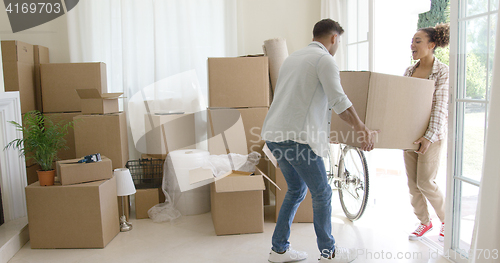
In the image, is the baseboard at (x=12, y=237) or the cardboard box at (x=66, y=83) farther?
the cardboard box at (x=66, y=83)

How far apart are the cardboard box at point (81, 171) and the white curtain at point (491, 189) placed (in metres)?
2.14

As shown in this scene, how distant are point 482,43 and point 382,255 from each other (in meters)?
1.26

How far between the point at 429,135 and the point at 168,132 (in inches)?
75.5

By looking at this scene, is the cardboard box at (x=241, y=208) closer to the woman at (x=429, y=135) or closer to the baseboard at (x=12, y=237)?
the woman at (x=429, y=135)

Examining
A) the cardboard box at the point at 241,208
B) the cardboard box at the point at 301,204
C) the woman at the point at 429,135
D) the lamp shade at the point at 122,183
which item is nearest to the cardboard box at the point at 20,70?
the lamp shade at the point at 122,183

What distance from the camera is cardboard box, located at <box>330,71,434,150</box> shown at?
1.92 metres

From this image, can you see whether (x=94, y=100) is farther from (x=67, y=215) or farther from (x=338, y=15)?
(x=338, y=15)

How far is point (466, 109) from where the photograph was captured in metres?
1.87

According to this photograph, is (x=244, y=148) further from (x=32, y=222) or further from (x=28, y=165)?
(x=28, y=165)

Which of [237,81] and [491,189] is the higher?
[237,81]

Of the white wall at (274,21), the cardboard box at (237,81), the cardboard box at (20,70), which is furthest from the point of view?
the white wall at (274,21)

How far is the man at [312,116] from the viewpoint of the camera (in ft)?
5.58

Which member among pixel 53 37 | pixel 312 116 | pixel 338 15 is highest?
pixel 338 15

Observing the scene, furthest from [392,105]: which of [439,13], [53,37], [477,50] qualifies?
[439,13]
